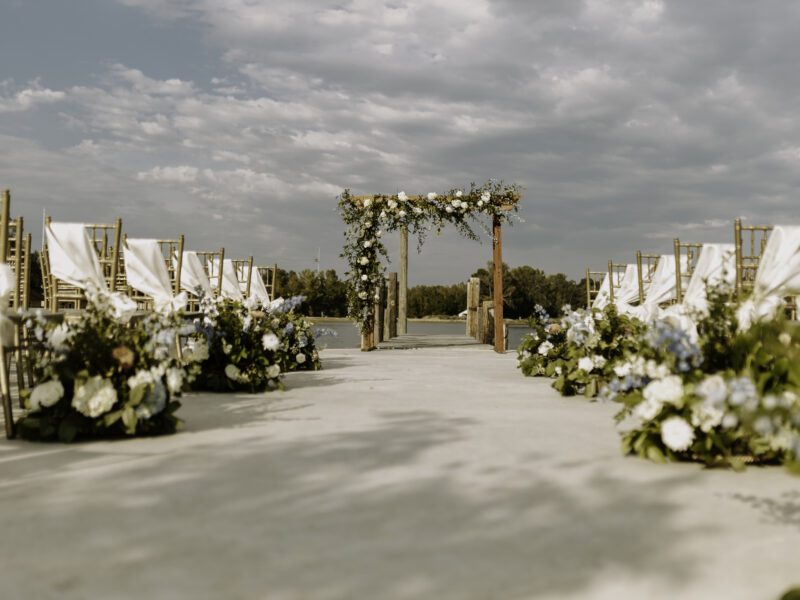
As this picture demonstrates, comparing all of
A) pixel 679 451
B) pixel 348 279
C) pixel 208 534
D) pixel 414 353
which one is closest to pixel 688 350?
pixel 679 451

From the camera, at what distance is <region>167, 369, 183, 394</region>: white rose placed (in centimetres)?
360

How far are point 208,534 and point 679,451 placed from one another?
2.11 meters

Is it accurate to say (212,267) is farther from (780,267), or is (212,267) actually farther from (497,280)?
(780,267)

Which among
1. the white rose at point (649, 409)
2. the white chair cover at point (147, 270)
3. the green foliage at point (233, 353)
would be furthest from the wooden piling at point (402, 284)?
the white rose at point (649, 409)

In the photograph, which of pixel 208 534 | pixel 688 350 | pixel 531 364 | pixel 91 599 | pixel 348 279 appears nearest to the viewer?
pixel 91 599

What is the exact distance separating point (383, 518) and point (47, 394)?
6.64 ft

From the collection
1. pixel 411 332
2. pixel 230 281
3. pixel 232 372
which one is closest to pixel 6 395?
pixel 232 372

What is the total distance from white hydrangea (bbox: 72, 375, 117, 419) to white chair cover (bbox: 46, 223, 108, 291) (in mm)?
2423

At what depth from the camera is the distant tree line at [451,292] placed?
3292 cm

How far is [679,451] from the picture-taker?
325 cm

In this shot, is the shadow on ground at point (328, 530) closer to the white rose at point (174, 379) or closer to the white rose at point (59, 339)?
the white rose at point (174, 379)

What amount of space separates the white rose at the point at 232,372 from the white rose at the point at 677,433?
3.35 metres

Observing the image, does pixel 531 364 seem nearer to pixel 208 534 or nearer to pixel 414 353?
pixel 414 353

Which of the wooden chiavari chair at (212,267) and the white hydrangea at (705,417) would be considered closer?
the white hydrangea at (705,417)
